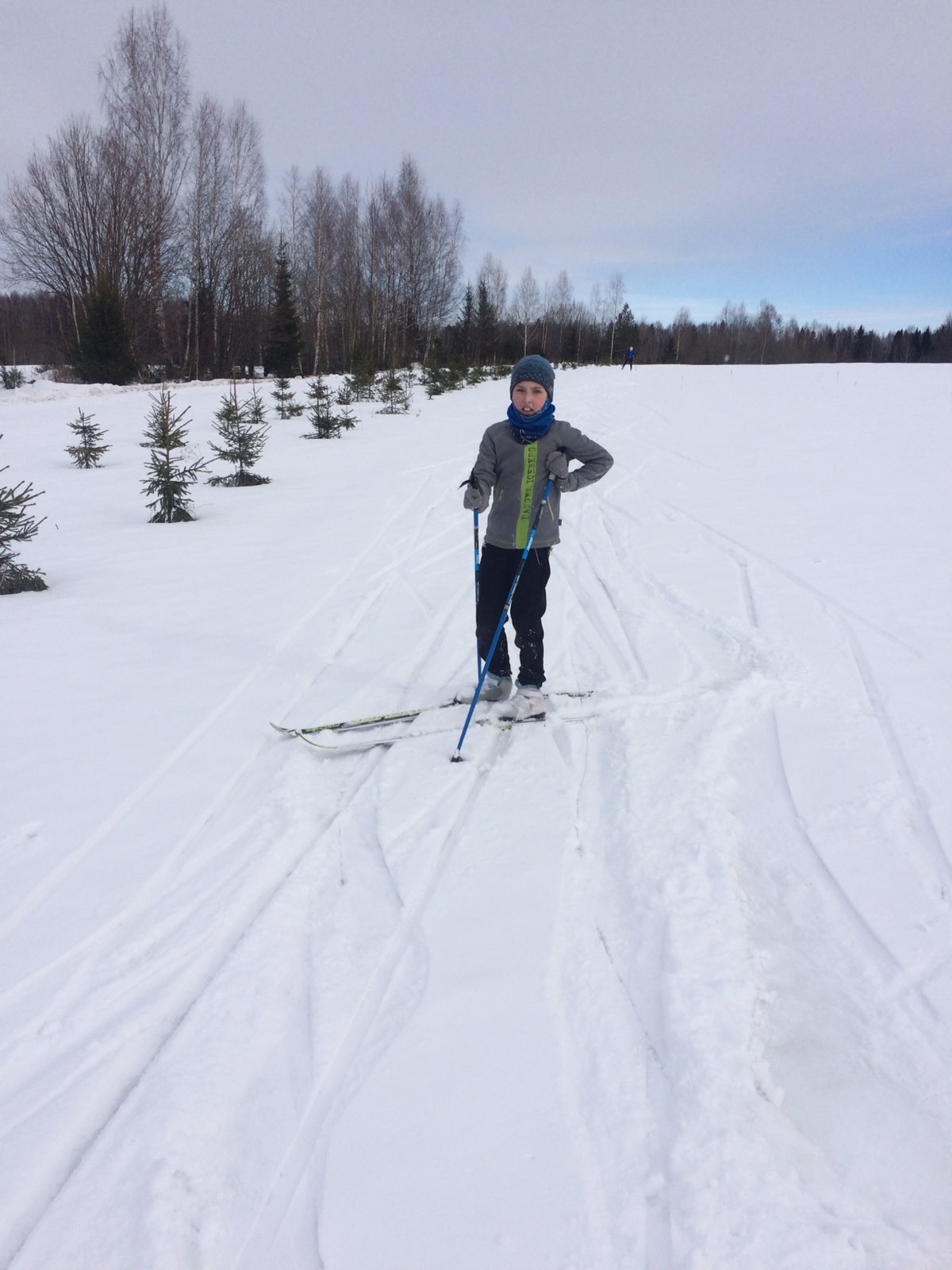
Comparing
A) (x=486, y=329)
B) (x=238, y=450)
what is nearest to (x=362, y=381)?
(x=238, y=450)

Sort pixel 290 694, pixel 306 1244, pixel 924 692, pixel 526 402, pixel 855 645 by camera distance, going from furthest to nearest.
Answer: pixel 855 645 < pixel 290 694 < pixel 924 692 < pixel 526 402 < pixel 306 1244

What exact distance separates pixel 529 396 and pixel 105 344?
2269 cm

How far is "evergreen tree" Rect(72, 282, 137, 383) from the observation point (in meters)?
20.2

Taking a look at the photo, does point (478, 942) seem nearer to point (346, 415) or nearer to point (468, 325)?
point (346, 415)

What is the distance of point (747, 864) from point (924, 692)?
1.91 metres

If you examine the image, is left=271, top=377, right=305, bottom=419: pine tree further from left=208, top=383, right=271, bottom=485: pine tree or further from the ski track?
the ski track

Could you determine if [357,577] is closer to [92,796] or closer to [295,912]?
[92,796]

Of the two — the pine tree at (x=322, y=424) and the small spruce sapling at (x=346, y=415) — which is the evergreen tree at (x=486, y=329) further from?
the pine tree at (x=322, y=424)

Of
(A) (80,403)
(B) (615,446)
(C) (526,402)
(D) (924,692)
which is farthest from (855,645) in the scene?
(A) (80,403)

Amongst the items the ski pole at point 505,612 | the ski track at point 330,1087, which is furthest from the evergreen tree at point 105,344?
the ski track at point 330,1087

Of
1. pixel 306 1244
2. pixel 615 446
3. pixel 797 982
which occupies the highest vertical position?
pixel 615 446

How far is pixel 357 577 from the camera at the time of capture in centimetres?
611

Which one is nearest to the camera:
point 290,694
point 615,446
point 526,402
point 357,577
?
point 526,402

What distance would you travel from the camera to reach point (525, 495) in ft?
11.4
